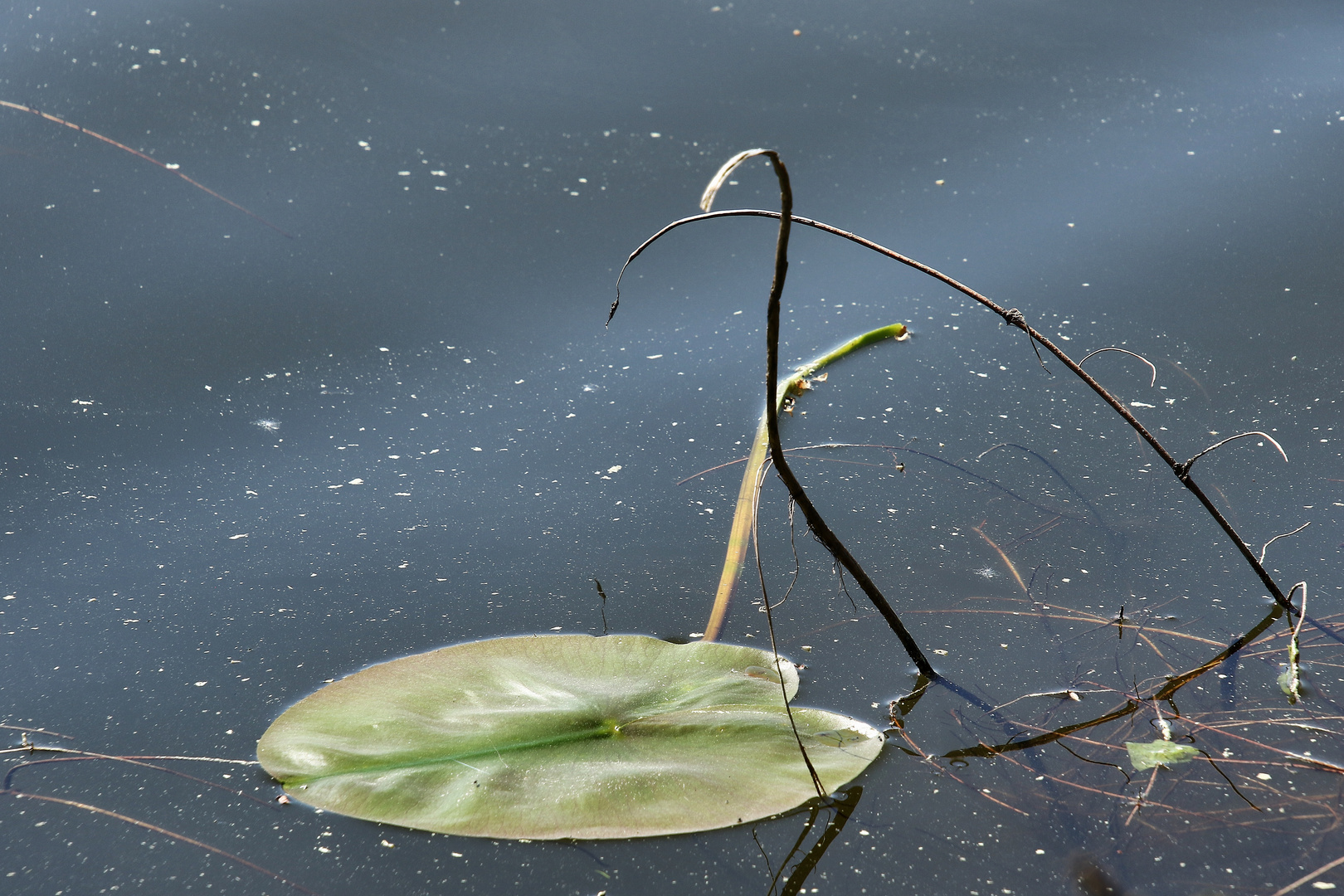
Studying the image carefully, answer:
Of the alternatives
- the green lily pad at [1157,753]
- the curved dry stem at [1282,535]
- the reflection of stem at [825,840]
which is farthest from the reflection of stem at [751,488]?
the curved dry stem at [1282,535]

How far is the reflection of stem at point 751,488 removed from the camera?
42.2 inches

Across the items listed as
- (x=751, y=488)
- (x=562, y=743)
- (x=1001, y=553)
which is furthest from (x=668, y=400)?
(x=562, y=743)

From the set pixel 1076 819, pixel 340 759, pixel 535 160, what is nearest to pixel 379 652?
pixel 340 759

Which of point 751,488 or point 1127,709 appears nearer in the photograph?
point 1127,709

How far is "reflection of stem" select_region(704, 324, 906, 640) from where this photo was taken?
42.2 inches

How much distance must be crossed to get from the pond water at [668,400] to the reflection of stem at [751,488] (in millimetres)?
22

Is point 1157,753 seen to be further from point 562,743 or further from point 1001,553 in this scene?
point 562,743

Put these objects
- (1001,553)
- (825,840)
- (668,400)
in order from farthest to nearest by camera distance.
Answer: (668,400), (1001,553), (825,840)

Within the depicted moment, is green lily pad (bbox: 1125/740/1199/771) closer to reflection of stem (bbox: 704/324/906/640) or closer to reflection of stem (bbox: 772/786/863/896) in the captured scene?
reflection of stem (bbox: 772/786/863/896)

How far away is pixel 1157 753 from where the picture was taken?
35.0 inches

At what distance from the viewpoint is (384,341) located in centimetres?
144

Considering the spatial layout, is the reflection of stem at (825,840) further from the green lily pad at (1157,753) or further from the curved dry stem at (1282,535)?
the curved dry stem at (1282,535)

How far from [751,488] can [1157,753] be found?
0.54 meters

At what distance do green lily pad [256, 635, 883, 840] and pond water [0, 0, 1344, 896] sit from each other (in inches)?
1.1
